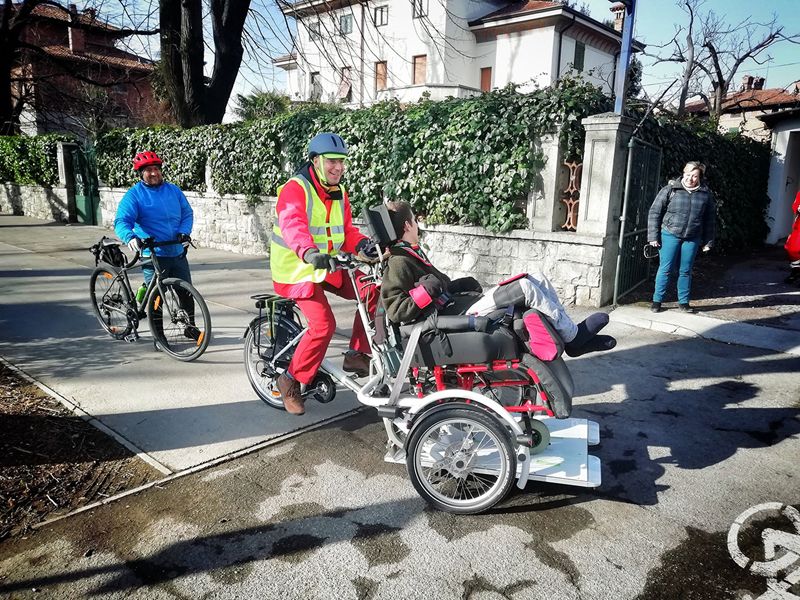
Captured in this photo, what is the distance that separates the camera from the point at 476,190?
25.7 ft

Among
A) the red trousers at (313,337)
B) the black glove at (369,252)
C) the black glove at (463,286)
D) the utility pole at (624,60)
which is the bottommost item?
the red trousers at (313,337)

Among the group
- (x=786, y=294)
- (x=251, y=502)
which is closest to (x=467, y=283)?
(x=251, y=502)

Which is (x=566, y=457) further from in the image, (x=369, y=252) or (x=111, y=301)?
(x=111, y=301)

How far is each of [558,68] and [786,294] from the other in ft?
77.9

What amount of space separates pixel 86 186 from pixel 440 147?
44.4 ft

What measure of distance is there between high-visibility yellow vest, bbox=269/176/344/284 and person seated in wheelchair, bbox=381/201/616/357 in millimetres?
721

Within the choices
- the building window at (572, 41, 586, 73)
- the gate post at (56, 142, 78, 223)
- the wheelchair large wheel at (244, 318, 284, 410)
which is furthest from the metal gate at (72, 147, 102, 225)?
the building window at (572, 41, 586, 73)

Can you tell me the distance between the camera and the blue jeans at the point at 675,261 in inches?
274

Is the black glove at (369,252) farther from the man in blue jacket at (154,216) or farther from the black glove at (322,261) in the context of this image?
the man in blue jacket at (154,216)

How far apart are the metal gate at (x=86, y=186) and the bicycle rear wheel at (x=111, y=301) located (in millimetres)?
12188

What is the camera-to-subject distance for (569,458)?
3195 mm

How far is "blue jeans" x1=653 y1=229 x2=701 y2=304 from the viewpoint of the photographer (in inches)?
274

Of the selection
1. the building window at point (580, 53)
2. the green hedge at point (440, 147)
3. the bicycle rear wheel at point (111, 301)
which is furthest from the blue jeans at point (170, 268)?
the building window at point (580, 53)

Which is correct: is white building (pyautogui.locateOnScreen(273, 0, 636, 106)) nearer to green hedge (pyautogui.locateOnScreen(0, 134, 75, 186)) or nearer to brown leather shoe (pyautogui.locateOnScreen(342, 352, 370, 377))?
green hedge (pyautogui.locateOnScreen(0, 134, 75, 186))
